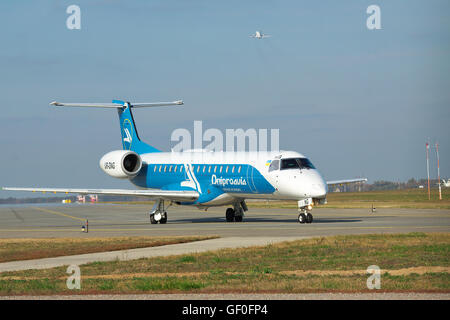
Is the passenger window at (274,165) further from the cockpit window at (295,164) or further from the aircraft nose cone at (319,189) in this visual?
the aircraft nose cone at (319,189)

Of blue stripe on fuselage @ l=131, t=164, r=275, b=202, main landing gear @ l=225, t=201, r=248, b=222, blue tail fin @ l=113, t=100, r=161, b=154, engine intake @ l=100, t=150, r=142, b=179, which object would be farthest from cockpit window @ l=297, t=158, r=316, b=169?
blue tail fin @ l=113, t=100, r=161, b=154

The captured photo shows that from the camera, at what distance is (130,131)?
159 feet

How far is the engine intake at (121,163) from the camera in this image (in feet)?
146

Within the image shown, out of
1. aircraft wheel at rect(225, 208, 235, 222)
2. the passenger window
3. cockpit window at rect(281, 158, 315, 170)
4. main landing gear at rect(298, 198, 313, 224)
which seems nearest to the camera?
main landing gear at rect(298, 198, 313, 224)

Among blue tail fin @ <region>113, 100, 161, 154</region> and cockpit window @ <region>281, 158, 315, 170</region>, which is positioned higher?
blue tail fin @ <region>113, 100, 161, 154</region>

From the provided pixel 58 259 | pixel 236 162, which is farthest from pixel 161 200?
pixel 58 259

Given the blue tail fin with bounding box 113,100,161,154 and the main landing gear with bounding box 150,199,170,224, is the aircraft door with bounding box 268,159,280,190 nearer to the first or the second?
the main landing gear with bounding box 150,199,170,224

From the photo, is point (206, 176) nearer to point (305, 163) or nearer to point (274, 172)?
point (274, 172)

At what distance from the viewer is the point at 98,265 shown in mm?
18922

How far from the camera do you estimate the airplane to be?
36.5 m

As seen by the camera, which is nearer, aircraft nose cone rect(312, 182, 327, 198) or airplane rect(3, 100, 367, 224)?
aircraft nose cone rect(312, 182, 327, 198)
